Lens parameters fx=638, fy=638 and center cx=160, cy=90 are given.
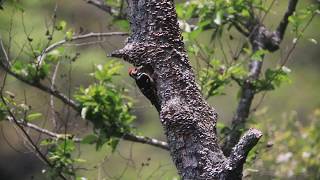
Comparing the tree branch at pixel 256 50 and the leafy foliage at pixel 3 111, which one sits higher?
the tree branch at pixel 256 50

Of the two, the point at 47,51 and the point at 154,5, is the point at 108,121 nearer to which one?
the point at 47,51

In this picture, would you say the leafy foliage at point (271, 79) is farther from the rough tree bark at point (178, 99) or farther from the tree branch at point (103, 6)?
the rough tree bark at point (178, 99)

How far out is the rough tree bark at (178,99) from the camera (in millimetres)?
2002

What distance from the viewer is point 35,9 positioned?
7.33 metres

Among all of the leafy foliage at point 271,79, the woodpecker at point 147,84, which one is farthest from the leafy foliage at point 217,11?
the woodpecker at point 147,84

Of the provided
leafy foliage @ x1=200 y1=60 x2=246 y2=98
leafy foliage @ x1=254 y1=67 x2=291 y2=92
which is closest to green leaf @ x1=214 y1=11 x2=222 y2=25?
leafy foliage @ x1=200 y1=60 x2=246 y2=98

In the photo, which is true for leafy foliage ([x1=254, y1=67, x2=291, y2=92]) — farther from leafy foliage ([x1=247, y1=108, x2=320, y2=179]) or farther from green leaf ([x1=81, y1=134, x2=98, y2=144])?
leafy foliage ([x1=247, y1=108, x2=320, y2=179])

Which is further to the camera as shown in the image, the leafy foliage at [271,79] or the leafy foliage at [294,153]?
the leafy foliage at [294,153]

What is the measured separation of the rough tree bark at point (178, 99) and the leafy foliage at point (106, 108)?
1055mm

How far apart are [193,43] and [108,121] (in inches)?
24.2

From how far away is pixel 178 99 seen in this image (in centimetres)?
210

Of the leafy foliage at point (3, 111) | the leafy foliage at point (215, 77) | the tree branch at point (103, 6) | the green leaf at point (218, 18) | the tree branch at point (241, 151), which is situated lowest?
the tree branch at point (241, 151)

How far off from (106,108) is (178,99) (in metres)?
1.31

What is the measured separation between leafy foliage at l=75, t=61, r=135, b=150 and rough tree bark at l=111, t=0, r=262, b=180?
105cm
